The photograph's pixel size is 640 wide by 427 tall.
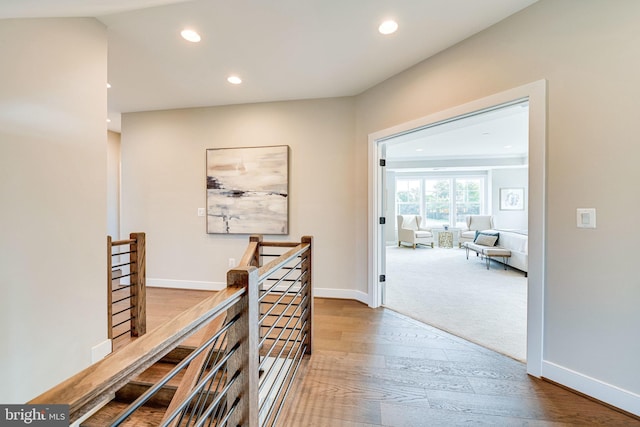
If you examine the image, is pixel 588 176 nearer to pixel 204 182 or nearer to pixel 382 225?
pixel 382 225

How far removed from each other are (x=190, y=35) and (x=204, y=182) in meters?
1.93

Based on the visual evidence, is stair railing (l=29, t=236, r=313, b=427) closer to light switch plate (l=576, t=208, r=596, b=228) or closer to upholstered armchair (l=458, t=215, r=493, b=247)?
light switch plate (l=576, t=208, r=596, b=228)

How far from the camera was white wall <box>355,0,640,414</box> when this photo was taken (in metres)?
1.46

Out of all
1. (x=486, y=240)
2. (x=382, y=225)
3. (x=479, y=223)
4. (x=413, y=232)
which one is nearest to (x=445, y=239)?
(x=479, y=223)

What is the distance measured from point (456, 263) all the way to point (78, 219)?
6016 millimetres

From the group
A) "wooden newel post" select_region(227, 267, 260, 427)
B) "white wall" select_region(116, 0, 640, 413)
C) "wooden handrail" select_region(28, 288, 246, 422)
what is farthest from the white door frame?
"wooden handrail" select_region(28, 288, 246, 422)

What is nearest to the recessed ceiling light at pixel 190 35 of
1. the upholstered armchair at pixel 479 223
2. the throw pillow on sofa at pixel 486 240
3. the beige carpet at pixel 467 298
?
the beige carpet at pixel 467 298

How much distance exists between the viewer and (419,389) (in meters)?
1.69

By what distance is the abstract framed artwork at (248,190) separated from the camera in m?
3.42

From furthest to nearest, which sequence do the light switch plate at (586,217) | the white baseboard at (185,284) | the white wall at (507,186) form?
the white wall at (507,186)
the white baseboard at (185,284)
the light switch plate at (586,217)

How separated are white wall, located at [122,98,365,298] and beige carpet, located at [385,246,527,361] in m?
0.84

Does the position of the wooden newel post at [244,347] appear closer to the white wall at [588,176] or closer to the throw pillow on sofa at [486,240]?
the white wall at [588,176]

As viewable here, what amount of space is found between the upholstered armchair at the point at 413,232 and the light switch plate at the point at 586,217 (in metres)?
5.89

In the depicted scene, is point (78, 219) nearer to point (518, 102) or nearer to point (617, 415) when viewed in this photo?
point (518, 102)
